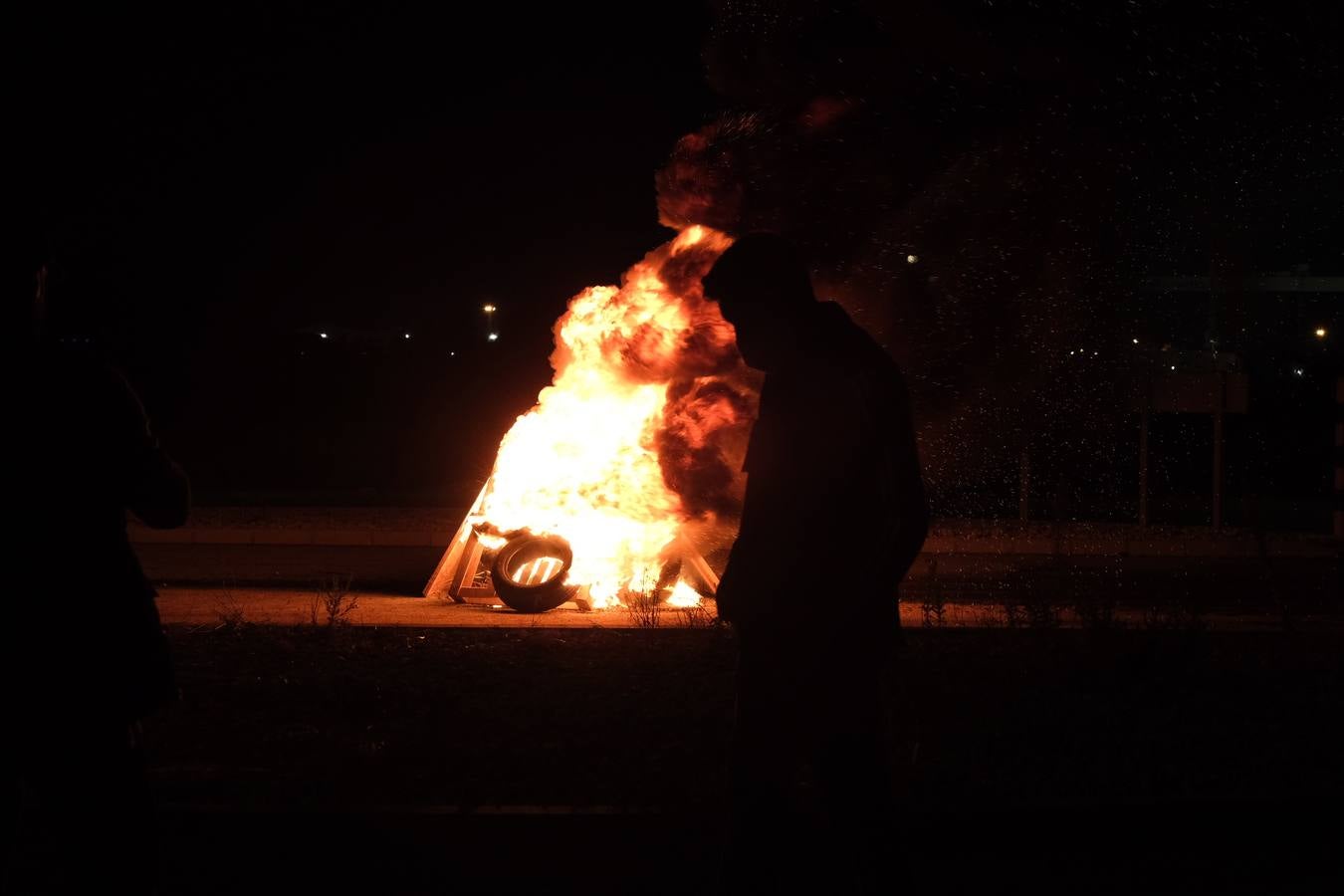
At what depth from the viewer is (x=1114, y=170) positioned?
17.5 metres

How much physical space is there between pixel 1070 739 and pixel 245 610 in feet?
21.8

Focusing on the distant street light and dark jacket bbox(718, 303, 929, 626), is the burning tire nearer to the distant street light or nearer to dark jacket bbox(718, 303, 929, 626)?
dark jacket bbox(718, 303, 929, 626)

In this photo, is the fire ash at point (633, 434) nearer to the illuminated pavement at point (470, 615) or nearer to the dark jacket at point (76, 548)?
the illuminated pavement at point (470, 615)

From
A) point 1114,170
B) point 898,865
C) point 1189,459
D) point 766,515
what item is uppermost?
point 1114,170

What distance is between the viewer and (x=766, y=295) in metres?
3.66

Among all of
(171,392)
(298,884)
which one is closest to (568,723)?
(298,884)

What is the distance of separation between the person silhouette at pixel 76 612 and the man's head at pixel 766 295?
1.46 meters

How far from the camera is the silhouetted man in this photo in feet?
11.5

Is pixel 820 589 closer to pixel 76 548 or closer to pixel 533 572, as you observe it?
pixel 76 548

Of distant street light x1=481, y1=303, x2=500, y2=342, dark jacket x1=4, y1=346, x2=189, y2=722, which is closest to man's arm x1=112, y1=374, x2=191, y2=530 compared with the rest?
dark jacket x1=4, y1=346, x2=189, y2=722

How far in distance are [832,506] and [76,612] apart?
172 cm

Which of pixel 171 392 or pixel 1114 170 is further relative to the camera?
pixel 171 392

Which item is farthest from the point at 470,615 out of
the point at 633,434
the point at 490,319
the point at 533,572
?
the point at 490,319

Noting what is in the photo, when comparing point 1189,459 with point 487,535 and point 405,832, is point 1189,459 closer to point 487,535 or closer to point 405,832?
point 487,535
